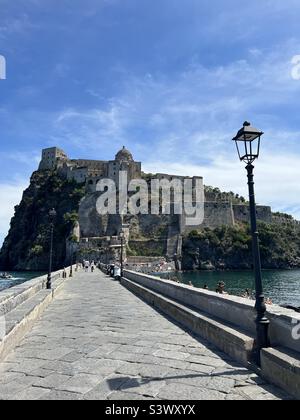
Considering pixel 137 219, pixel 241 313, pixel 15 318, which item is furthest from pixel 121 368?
pixel 137 219

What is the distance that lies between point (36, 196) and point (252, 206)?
98.7 metres

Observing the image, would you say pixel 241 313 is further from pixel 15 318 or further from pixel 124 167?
pixel 124 167

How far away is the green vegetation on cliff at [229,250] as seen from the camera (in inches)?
3386

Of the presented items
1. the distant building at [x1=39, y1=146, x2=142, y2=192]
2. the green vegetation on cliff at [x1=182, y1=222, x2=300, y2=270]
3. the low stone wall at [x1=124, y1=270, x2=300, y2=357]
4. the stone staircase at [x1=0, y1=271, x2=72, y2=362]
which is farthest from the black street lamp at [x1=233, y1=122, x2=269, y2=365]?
the distant building at [x1=39, y1=146, x2=142, y2=192]

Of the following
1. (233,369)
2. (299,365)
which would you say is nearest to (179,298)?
(233,369)

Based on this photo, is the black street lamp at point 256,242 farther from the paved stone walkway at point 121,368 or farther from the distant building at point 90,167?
the distant building at point 90,167

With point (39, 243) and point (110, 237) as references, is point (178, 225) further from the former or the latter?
point (39, 243)

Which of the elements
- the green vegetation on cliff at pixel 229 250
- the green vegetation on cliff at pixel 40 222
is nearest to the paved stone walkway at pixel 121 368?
the green vegetation on cliff at pixel 229 250

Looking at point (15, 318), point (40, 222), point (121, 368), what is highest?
point (40, 222)

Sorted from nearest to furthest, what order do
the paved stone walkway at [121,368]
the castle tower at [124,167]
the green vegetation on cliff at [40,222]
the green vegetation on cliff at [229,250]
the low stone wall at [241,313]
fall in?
the paved stone walkway at [121,368]
the low stone wall at [241,313]
the green vegetation on cliff at [229,250]
the green vegetation on cliff at [40,222]
the castle tower at [124,167]

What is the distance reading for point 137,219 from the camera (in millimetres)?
90938

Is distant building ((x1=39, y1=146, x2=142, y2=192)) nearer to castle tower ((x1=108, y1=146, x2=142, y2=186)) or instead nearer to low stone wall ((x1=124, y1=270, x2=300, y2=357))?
castle tower ((x1=108, y1=146, x2=142, y2=186))

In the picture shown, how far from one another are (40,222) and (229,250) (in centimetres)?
4858

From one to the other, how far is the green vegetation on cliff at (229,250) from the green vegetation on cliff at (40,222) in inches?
1160
